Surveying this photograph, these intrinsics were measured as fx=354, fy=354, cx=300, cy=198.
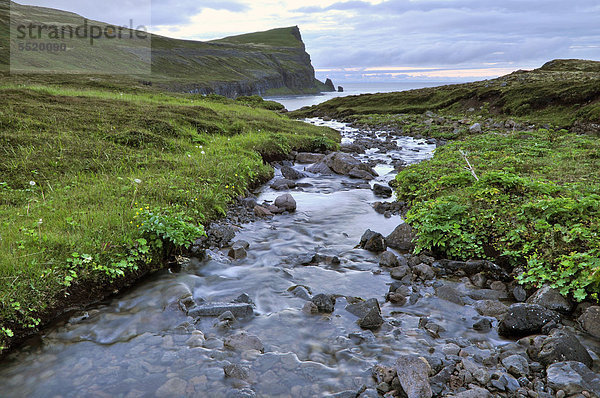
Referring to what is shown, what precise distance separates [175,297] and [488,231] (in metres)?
6.96

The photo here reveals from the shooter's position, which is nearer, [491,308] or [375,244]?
[491,308]

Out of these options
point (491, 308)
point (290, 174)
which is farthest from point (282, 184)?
point (491, 308)

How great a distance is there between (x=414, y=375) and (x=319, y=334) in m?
1.68

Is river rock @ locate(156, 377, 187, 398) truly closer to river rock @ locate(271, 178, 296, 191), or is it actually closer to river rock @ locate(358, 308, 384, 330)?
river rock @ locate(358, 308, 384, 330)

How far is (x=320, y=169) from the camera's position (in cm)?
1841

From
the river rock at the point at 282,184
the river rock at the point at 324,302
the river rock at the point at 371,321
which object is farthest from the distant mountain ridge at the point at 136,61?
the river rock at the point at 371,321

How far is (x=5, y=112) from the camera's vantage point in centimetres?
1492

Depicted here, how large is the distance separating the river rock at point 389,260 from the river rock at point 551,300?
8.69 feet

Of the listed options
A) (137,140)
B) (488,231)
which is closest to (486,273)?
(488,231)

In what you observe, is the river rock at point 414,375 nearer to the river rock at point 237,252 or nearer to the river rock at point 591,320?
the river rock at point 591,320

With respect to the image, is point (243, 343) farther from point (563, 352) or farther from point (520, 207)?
point (520, 207)

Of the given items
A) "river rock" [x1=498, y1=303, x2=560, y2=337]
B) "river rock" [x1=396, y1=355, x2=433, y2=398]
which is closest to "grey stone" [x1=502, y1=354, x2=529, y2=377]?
"river rock" [x1=498, y1=303, x2=560, y2=337]

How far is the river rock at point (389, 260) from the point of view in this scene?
8148 millimetres

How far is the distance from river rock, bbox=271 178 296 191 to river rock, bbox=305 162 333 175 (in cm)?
286
